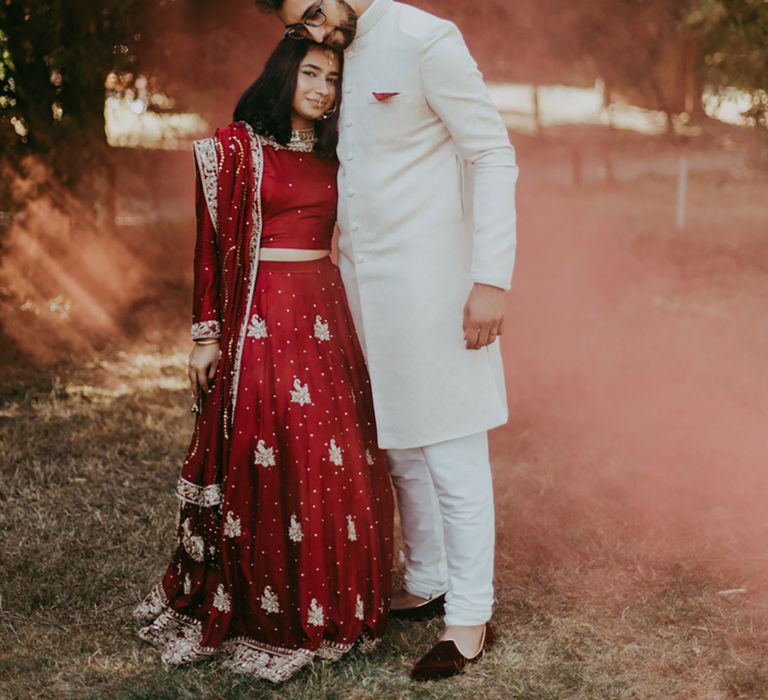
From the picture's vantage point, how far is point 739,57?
7340mm

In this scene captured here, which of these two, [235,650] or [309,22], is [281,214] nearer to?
[309,22]

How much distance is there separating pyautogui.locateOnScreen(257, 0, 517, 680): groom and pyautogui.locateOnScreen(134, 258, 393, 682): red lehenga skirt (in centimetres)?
10

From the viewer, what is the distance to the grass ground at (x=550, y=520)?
265 centimetres

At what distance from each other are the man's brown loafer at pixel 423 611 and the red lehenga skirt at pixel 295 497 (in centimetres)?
25

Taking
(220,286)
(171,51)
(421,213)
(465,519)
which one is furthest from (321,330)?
(171,51)

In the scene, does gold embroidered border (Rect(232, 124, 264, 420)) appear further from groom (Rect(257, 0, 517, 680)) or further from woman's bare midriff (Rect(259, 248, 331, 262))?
groom (Rect(257, 0, 517, 680))

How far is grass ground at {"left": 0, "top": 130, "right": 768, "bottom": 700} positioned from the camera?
104 inches

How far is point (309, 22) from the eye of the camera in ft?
7.98

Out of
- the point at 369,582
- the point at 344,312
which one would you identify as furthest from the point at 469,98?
the point at 369,582

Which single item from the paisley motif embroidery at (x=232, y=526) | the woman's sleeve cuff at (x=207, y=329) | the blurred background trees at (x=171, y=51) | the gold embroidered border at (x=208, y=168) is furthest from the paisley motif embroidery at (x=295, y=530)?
the blurred background trees at (x=171, y=51)

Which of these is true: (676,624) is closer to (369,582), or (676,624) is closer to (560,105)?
(369,582)

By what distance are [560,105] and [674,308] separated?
8268 mm

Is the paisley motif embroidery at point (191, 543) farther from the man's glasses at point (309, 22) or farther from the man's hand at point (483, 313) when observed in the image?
the man's glasses at point (309, 22)

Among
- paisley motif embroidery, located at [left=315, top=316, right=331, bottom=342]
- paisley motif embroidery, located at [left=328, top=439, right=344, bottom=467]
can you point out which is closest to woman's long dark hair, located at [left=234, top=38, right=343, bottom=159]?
paisley motif embroidery, located at [left=315, top=316, right=331, bottom=342]
